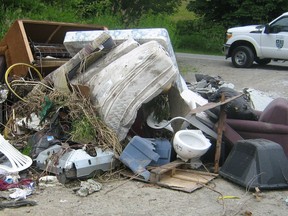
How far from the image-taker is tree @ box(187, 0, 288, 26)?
1026 inches

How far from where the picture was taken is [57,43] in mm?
10102

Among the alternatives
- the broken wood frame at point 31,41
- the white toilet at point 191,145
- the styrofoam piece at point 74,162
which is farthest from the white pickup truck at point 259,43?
the styrofoam piece at point 74,162

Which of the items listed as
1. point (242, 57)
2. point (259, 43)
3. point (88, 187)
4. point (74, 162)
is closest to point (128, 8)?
point (242, 57)

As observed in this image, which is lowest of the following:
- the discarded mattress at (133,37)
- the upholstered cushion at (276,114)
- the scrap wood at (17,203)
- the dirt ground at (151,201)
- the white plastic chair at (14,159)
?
the dirt ground at (151,201)

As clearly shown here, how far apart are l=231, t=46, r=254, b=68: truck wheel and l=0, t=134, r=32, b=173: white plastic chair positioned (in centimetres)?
1206

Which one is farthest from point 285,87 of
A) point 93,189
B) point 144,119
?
point 93,189

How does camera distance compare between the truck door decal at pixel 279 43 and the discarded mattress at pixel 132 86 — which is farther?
the truck door decal at pixel 279 43

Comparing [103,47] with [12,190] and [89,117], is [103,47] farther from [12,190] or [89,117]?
[12,190]

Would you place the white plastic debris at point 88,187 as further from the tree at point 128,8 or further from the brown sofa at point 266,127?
the tree at point 128,8

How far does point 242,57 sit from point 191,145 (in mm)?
11265

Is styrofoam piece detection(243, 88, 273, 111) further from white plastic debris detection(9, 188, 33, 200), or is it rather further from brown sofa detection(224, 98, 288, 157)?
white plastic debris detection(9, 188, 33, 200)

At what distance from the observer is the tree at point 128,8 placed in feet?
64.1

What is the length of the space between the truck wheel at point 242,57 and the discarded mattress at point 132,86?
10.7 meters

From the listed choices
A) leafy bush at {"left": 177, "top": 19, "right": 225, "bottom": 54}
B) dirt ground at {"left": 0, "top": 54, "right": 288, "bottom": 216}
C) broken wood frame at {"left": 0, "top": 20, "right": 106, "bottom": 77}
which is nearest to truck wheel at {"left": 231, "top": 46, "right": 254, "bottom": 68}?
broken wood frame at {"left": 0, "top": 20, "right": 106, "bottom": 77}
